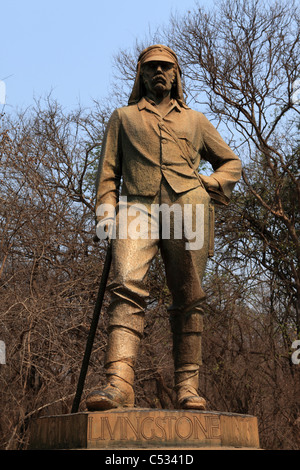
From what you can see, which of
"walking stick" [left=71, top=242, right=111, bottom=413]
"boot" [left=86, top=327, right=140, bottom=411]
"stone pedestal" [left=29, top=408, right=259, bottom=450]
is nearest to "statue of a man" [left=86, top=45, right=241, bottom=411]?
"boot" [left=86, top=327, right=140, bottom=411]

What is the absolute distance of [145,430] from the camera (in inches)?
157

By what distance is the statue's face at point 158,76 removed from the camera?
5094 millimetres

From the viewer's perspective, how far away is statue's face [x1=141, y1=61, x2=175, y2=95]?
5.09 meters

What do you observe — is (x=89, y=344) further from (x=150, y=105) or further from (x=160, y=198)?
(x=150, y=105)

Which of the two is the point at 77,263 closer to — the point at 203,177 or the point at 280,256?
the point at 280,256

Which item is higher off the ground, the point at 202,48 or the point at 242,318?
the point at 202,48

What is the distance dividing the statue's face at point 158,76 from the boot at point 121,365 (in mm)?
1648

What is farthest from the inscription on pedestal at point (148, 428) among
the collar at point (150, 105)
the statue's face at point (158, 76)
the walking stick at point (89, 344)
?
the statue's face at point (158, 76)

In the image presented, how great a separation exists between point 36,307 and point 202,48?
8.54m

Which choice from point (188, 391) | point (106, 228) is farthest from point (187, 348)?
point (106, 228)

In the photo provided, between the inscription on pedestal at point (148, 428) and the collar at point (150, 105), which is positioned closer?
the inscription on pedestal at point (148, 428)

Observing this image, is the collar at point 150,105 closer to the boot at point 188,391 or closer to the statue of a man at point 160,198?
the statue of a man at point 160,198

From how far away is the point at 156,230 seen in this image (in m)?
4.82
